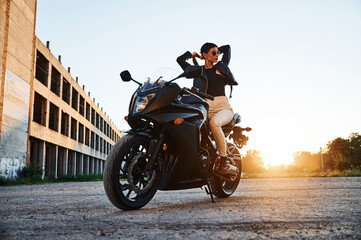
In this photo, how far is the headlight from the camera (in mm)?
3566

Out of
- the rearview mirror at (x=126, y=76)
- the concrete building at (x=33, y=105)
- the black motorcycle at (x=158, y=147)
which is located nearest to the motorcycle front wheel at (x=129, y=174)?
the black motorcycle at (x=158, y=147)

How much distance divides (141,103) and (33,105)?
21762mm

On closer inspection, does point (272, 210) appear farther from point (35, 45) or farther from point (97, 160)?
point (97, 160)

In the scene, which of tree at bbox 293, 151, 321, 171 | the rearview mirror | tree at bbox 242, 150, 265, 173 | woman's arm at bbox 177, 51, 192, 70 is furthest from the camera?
tree at bbox 242, 150, 265, 173

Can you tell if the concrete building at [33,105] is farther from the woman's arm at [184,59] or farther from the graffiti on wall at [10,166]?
the woman's arm at [184,59]

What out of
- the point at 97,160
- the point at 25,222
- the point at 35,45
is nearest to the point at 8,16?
the point at 35,45

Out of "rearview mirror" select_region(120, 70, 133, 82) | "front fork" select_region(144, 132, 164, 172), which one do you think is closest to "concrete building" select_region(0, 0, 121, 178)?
"rearview mirror" select_region(120, 70, 133, 82)

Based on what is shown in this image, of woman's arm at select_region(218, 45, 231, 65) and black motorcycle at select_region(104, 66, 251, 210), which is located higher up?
woman's arm at select_region(218, 45, 231, 65)

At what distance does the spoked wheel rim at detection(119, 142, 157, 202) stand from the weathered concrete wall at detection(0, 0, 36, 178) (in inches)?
656

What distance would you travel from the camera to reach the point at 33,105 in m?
23.2

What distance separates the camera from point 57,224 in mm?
2674

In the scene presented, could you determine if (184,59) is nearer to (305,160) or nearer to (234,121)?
(234,121)

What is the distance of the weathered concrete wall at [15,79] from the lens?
18.3 m

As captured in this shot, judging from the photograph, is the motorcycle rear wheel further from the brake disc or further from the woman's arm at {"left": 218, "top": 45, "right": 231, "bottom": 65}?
the brake disc
